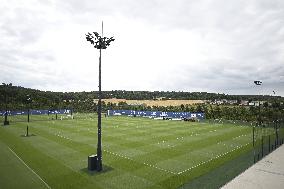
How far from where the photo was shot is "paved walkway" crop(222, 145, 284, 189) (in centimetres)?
1941

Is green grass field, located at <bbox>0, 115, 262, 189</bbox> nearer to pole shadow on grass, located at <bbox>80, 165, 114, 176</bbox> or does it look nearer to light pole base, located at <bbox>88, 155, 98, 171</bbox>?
pole shadow on grass, located at <bbox>80, 165, 114, 176</bbox>

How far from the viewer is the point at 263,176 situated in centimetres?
2175

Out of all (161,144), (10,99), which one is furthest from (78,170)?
(10,99)

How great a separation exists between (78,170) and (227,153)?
17852 millimetres

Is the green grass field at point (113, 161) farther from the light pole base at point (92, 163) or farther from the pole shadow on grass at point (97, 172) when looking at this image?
the light pole base at point (92, 163)

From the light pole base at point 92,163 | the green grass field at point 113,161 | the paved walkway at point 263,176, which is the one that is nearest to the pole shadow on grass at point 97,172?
the green grass field at point 113,161

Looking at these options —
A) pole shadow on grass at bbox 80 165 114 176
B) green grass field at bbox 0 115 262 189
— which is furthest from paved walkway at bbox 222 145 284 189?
pole shadow on grass at bbox 80 165 114 176

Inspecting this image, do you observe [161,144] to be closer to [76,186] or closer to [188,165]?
[188,165]

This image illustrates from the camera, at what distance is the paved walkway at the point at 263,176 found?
19406 mm

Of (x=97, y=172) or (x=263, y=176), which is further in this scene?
(x=97, y=172)

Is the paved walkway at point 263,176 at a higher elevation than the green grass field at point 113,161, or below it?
below

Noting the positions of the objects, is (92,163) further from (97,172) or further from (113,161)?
(113,161)

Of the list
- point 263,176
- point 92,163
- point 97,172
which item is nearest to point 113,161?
point 92,163

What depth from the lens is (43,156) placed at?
28000 mm
